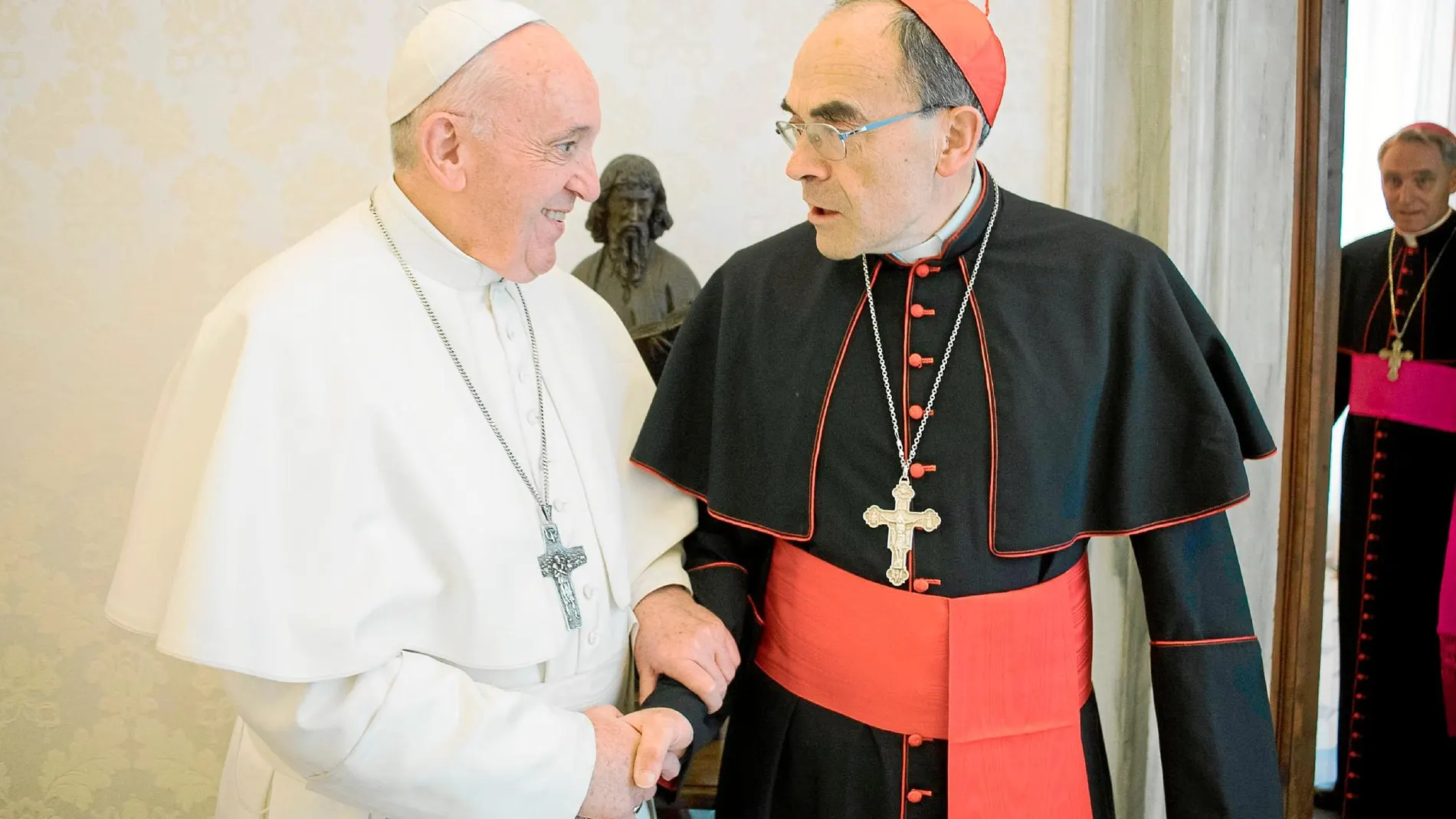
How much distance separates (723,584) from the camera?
6.72ft

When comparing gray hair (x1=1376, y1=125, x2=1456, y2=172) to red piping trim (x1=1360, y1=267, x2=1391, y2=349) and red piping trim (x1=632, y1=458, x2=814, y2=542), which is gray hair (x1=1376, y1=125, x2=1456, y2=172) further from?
red piping trim (x1=632, y1=458, x2=814, y2=542)

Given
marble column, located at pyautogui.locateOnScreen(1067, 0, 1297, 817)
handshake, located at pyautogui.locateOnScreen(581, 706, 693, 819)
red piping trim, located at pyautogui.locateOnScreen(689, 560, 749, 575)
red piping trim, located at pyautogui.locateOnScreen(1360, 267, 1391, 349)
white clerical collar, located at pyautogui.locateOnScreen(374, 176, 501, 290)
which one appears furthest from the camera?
marble column, located at pyautogui.locateOnScreen(1067, 0, 1297, 817)

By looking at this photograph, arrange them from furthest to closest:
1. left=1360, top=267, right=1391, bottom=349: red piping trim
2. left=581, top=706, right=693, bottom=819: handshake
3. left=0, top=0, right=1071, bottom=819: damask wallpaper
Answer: left=0, top=0, right=1071, bottom=819: damask wallpaper, left=1360, top=267, right=1391, bottom=349: red piping trim, left=581, top=706, right=693, bottom=819: handshake

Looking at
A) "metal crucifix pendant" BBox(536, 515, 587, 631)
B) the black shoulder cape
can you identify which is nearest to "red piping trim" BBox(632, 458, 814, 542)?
the black shoulder cape

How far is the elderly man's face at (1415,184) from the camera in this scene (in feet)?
7.14

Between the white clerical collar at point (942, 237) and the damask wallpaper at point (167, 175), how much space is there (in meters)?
1.23

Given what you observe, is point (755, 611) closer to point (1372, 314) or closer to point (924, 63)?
point (924, 63)

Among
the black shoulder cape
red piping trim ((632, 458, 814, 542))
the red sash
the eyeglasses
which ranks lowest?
the red sash

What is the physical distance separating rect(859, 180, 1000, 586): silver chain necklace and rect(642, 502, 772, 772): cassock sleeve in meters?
0.33

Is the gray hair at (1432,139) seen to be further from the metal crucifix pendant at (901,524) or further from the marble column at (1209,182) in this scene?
the metal crucifix pendant at (901,524)

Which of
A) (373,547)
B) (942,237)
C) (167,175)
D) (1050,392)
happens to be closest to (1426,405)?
(1050,392)

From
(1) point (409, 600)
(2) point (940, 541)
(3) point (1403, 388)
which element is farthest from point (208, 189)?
(3) point (1403, 388)

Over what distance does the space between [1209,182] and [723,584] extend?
151 centimetres

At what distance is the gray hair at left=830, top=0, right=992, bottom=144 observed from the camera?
70.5 inches
